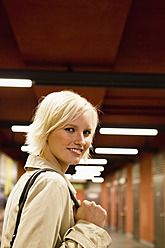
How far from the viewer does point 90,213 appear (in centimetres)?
116

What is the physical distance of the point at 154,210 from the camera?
1341cm

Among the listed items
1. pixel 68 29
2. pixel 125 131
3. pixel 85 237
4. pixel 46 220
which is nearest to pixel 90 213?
pixel 85 237

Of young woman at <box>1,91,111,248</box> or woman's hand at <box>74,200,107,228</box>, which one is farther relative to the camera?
woman's hand at <box>74,200,107,228</box>

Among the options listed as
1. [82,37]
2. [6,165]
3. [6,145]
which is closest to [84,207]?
[82,37]

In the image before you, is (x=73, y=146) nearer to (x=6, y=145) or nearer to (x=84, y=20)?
(x=84, y=20)

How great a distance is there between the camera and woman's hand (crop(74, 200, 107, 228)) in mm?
1151

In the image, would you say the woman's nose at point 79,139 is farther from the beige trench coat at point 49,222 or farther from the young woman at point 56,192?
the beige trench coat at point 49,222

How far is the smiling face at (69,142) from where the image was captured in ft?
3.89

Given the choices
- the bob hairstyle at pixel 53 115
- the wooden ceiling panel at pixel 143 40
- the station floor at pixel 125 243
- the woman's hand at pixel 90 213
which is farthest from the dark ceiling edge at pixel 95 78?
the station floor at pixel 125 243

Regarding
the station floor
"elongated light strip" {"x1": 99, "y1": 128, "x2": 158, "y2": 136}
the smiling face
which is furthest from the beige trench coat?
the station floor

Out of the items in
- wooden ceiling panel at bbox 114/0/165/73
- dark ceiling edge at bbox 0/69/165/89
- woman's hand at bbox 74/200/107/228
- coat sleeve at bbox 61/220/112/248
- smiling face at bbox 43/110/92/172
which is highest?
wooden ceiling panel at bbox 114/0/165/73

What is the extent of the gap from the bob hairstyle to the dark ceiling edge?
3962 millimetres

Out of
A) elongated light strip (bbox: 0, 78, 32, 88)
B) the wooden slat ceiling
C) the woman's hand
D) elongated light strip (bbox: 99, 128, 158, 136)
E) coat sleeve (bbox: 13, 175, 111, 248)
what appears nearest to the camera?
coat sleeve (bbox: 13, 175, 111, 248)

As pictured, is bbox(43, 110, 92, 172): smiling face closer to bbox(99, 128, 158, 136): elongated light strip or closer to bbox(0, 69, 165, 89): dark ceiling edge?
bbox(0, 69, 165, 89): dark ceiling edge
